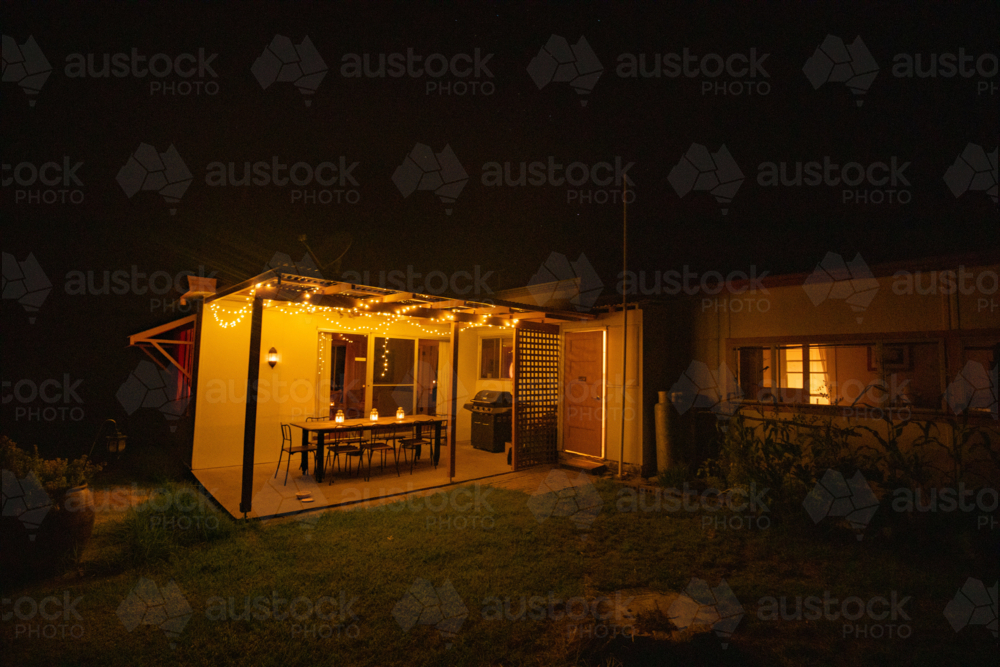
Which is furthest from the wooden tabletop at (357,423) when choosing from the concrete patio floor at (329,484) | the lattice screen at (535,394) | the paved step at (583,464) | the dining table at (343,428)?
the paved step at (583,464)

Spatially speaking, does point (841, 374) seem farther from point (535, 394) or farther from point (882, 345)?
point (535, 394)

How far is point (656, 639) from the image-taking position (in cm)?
288

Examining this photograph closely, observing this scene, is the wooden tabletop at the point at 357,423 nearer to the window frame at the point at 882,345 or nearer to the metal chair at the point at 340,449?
the metal chair at the point at 340,449

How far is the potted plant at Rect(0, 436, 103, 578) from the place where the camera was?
3643 mm

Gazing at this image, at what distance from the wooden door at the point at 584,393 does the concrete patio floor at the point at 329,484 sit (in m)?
1.46

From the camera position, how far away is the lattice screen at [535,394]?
8094mm

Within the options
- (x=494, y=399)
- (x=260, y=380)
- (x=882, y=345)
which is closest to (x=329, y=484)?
(x=260, y=380)

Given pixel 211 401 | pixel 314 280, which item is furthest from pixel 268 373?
pixel 314 280

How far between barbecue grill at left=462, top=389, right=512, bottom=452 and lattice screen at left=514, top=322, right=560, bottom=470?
3.95ft

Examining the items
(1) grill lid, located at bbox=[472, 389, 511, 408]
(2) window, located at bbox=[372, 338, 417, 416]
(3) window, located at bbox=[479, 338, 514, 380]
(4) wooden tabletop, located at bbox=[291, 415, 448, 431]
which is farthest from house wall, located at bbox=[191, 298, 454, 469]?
(3) window, located at bbox=[479, 338, 514, 380]

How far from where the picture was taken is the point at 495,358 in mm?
10695

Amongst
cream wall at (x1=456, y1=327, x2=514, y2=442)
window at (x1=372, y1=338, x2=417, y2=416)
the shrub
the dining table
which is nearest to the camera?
the shrub

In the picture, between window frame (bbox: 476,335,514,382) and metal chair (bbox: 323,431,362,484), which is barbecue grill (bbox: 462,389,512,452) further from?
metal chair (bbox: 323,431,362,484)

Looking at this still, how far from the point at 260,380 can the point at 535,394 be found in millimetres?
4841
